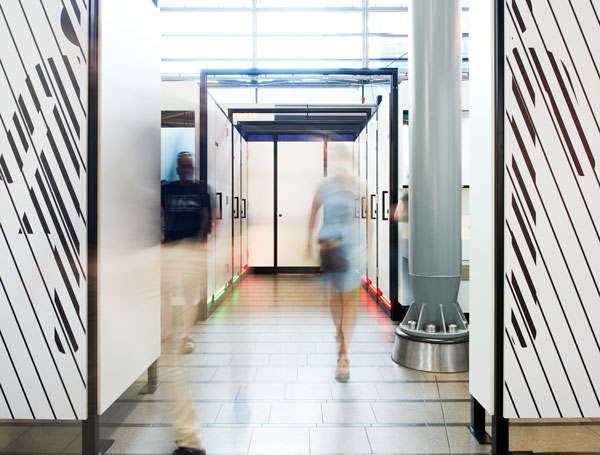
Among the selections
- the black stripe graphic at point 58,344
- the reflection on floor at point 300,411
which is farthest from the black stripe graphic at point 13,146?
the reflection on floor at point 300,411

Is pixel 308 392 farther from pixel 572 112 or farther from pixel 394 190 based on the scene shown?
pixel 394 190

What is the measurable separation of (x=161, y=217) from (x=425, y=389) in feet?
6.95

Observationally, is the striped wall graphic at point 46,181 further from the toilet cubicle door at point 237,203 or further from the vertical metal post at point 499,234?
the toilet cubicle door at point 237,203

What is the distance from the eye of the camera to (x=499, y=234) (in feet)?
6.56

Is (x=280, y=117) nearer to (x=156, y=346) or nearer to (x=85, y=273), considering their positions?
(x=156, y=346)

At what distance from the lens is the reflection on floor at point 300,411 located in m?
2.15

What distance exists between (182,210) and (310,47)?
8.53 metres

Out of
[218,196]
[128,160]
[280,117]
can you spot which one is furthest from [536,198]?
[280,117]

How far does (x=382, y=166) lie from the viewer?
5520 millimetres

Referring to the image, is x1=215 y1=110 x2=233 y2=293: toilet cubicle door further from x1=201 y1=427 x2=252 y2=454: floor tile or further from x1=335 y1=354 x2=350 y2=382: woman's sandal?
x1=201 y1=427 x2=252 y2=454: floor tile

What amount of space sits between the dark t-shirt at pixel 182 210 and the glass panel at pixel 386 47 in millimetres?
8591

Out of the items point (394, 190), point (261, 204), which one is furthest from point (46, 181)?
point (261, 204)

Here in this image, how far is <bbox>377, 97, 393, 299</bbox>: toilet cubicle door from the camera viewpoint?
5219 mm

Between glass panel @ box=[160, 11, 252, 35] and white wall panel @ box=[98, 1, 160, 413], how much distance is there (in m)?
7.57
